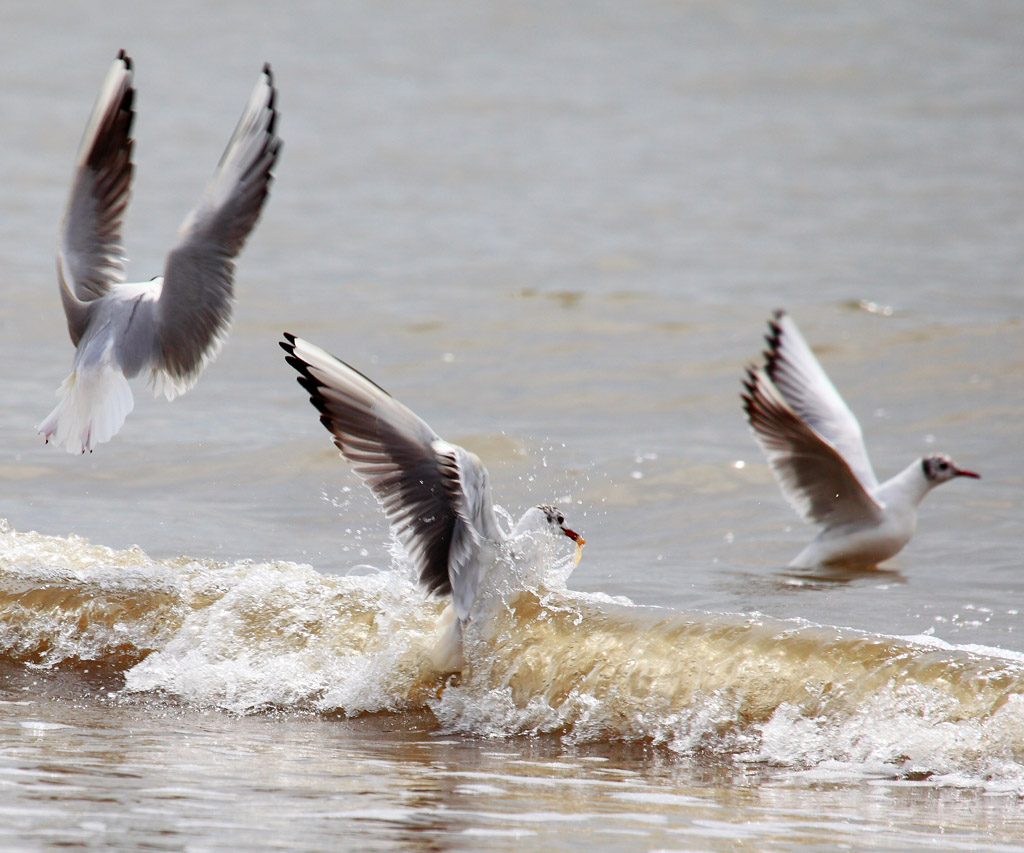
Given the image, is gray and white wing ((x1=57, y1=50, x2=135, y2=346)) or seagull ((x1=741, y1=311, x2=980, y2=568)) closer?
gray and white wing ((x1=57, y1=50, x2=135, y2=346))

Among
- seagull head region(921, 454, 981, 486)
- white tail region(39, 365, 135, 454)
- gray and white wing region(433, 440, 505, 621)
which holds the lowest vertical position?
gray and white wing region(433, 440, 505, 621)

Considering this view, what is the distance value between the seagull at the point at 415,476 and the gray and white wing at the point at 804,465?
283 centimetres

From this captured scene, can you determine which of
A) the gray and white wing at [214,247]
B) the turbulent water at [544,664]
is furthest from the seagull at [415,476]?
the gray and white wing at [214,247]

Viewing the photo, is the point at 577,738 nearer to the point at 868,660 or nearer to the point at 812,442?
the point at 868,660

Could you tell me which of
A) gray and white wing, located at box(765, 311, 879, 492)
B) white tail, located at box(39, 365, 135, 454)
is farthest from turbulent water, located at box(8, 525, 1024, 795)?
gray and white wing, located at box(765, 311, 879, 492)

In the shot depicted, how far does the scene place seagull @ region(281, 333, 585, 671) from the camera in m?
4.20

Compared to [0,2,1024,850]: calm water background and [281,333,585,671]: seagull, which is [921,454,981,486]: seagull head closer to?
[0,2,1024,850]: calm water background

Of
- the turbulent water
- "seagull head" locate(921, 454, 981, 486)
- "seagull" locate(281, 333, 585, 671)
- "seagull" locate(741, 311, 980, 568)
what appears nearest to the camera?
"seagull" locate(281, 333, 585, 671)

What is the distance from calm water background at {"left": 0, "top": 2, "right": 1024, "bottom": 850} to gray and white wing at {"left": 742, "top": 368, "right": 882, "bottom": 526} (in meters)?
0.29

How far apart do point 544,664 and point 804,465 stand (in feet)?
9.43

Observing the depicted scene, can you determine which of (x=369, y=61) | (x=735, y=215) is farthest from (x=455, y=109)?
(x=735, y=215)

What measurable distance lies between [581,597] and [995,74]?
2789 centimetres

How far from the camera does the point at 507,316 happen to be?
46.3 feet

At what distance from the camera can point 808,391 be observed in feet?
27.0
